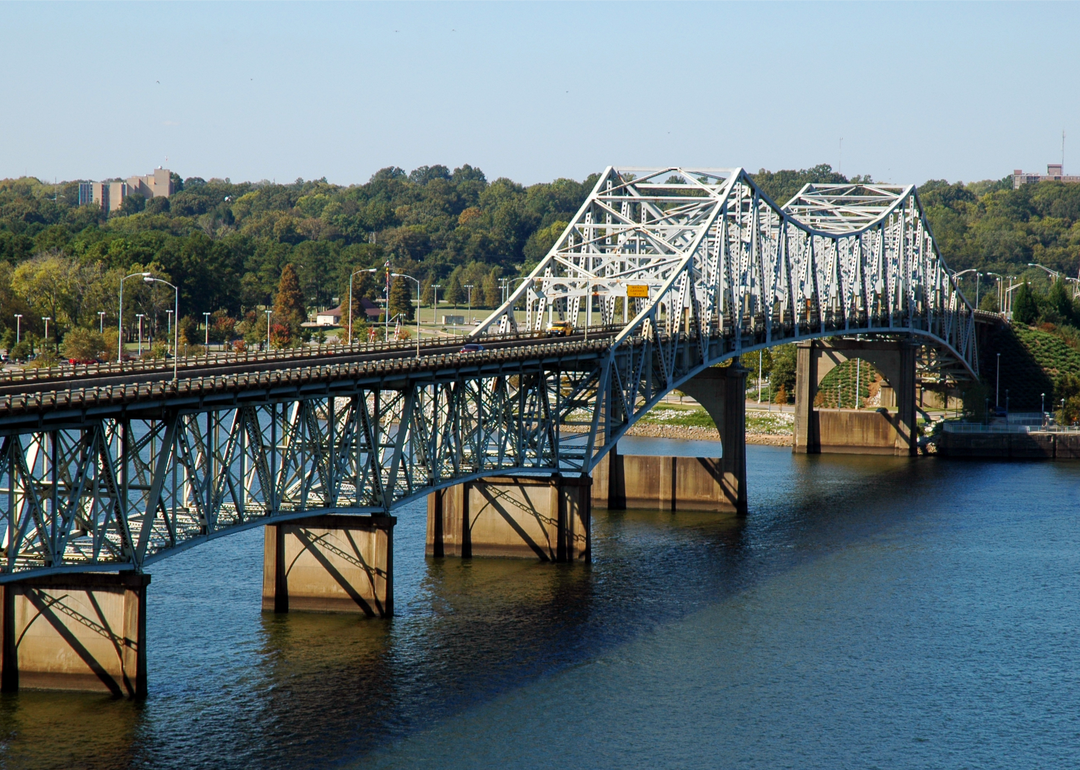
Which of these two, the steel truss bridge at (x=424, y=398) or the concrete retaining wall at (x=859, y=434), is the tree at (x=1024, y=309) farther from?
the concrete retaining wall at (x=859, y=434)

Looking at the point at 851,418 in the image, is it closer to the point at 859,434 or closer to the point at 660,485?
the point at 859,434

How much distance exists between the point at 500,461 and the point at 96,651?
26.3 meters

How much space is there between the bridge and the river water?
2621 millimetres

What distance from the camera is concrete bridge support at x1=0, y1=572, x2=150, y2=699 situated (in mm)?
48344

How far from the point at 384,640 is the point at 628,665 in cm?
992

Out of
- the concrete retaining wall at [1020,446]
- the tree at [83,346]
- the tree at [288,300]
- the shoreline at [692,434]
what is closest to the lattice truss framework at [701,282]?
the concrete retaining wall at [1020,446]

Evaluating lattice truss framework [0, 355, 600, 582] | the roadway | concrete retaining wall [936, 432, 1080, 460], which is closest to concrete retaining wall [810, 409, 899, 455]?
concrete retaining wall [936, 432, 1080, 460]

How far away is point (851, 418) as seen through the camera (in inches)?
5123

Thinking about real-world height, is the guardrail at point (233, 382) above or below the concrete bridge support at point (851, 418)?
above

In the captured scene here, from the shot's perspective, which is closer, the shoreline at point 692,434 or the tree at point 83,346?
the shoreline at point 692,434

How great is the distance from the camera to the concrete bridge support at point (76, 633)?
48344 millimetres

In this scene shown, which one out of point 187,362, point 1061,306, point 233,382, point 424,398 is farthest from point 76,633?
point 1061,306

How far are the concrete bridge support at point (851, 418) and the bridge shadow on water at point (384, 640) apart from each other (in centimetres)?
3733

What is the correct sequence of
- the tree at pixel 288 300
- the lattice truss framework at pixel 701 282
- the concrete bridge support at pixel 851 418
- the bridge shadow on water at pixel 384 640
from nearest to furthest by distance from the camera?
the bridge shadow on water at pixel 384 640 → the lattice truss framework at pixel 701 282 → the concrete bridge support at pixel 851 418 → the tree at pixel 288 300
